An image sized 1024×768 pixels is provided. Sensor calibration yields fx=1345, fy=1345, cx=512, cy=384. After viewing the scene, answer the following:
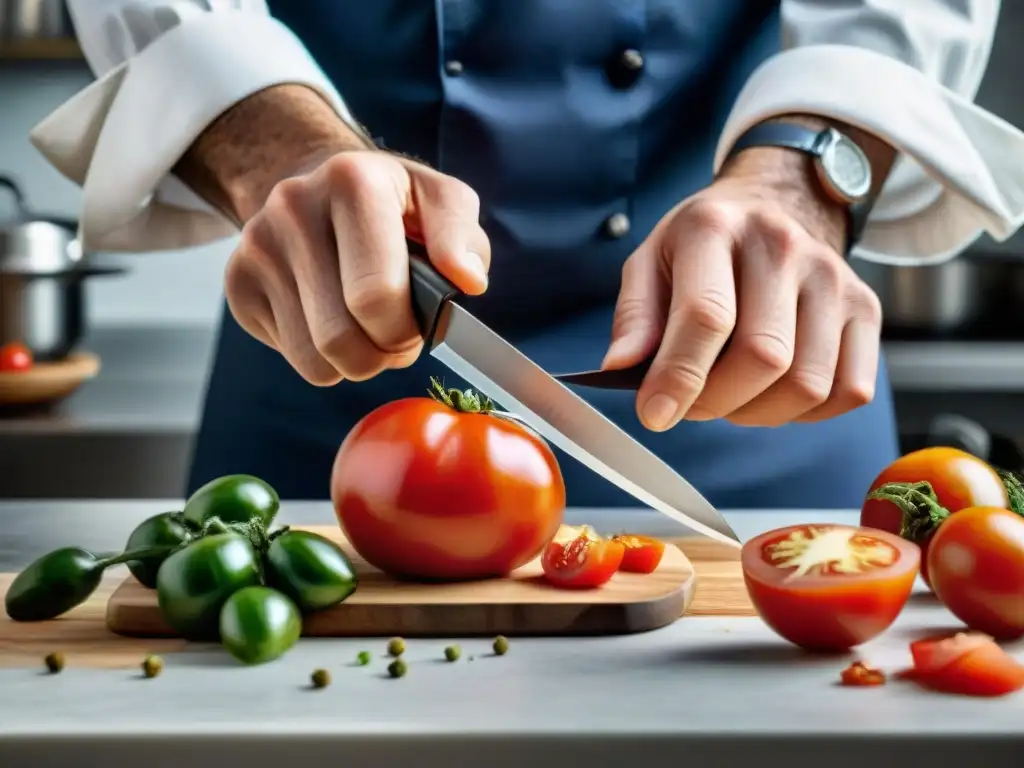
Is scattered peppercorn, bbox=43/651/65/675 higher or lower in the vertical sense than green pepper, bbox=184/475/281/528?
lower

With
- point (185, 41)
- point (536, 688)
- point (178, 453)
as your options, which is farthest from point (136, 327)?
point (536, 688)

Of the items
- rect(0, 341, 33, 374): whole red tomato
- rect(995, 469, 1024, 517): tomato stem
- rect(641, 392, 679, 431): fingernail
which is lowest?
rect(0, 341, 33, 374): whole red tomato

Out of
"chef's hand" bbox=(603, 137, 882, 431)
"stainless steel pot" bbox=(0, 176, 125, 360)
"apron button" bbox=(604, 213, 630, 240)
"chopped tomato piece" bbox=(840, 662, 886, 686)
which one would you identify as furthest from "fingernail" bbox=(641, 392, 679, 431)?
"stainless steel pot" bbox=(0, 176, 125, 360)

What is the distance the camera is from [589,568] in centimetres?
86

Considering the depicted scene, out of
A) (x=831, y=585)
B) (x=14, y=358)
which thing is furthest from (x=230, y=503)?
(x=14, y=358)

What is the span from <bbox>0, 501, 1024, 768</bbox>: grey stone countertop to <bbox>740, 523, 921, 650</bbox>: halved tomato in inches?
0.8

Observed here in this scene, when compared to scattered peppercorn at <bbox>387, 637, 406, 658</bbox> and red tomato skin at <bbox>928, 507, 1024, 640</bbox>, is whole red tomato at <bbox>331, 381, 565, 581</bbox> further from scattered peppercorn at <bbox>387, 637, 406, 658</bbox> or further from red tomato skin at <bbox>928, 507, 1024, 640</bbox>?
red tomato skin at <bbox>928, 507, 1024, 640</bbox>

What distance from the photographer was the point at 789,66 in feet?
3.78

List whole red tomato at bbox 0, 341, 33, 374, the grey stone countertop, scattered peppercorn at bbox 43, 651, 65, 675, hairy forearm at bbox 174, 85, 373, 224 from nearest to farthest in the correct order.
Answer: the grey stone countertop → scattered peppercorn at bbox 43, 651, 65, 675 → hairy forearm at bbox 174, 85, 373, 224 → whole red tomato at bbox 0, 341, 33, 374

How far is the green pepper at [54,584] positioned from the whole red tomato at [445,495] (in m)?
0.15

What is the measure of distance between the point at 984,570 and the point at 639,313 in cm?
28

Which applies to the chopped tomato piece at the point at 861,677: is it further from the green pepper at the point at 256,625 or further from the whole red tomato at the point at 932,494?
the green pepper at the point at 256,625

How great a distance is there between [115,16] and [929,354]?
161 centimetres

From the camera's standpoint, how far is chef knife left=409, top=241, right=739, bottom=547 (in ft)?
2.87
